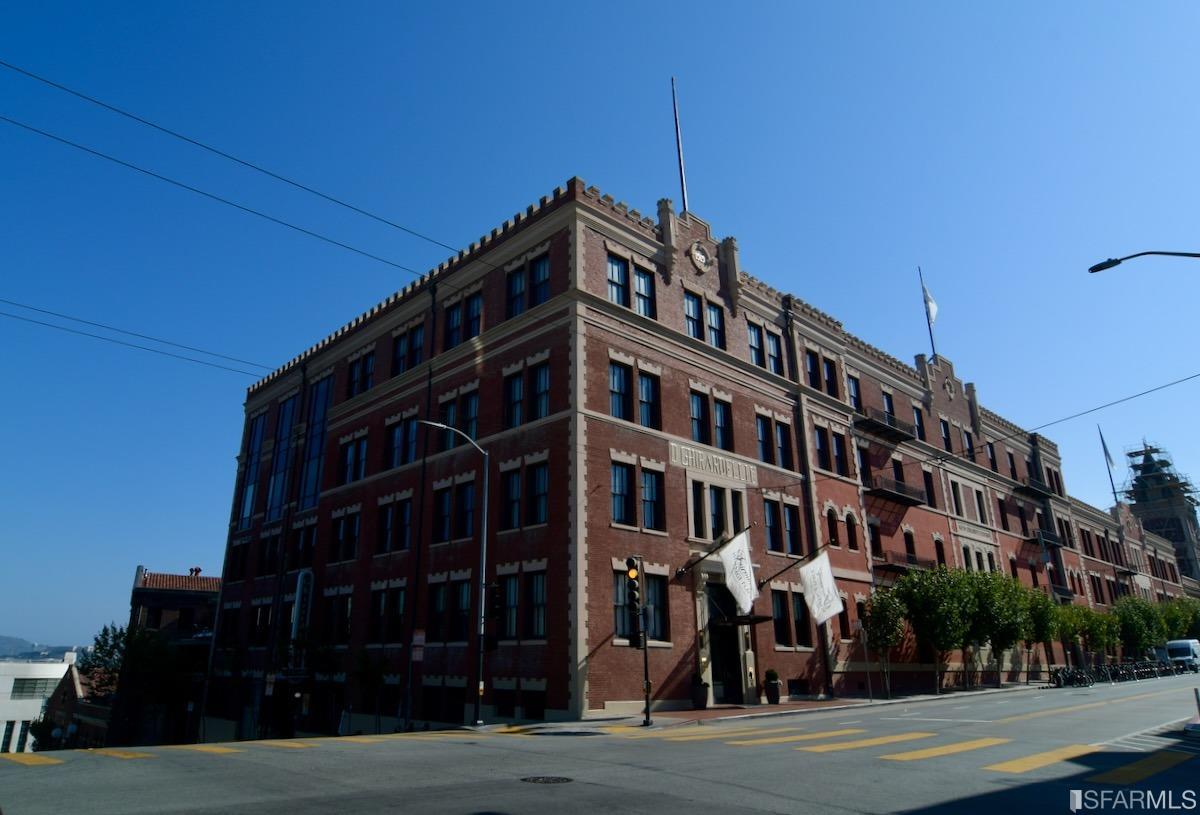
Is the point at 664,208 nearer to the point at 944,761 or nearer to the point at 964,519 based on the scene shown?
the point at 944,761

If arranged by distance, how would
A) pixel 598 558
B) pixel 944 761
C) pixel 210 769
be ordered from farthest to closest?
pixel 598 558
pixel 944 761
pixel 210 769

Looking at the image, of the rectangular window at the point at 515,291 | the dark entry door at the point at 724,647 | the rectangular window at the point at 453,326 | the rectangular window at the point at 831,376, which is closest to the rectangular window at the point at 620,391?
the rectangular window at the point at 515,291

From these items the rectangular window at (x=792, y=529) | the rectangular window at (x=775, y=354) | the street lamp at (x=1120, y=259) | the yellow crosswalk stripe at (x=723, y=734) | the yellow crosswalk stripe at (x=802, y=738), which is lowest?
the yellow crosswalk stripe at (x=723, y=734)

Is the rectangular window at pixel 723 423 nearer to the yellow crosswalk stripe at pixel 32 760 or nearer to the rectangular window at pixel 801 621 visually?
the rectangular window at pixel 801 621

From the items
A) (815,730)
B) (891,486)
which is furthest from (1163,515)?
(815,730)

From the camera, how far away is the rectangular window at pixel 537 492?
2662 cm

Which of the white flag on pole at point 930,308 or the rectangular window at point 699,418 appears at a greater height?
the white flag on pole at point 930,308

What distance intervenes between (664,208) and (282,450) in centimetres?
2859

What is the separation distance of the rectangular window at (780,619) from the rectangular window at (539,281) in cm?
1619

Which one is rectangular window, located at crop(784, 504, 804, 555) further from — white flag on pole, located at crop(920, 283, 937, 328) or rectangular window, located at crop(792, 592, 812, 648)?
white flag on pole, located at crop(920, 283, 937, 328)

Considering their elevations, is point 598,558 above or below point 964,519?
below

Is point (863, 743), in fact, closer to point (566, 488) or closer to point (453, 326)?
point (566, 488)

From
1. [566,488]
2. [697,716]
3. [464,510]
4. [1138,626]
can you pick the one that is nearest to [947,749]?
[697,716]

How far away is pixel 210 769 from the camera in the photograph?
36.1 feet
